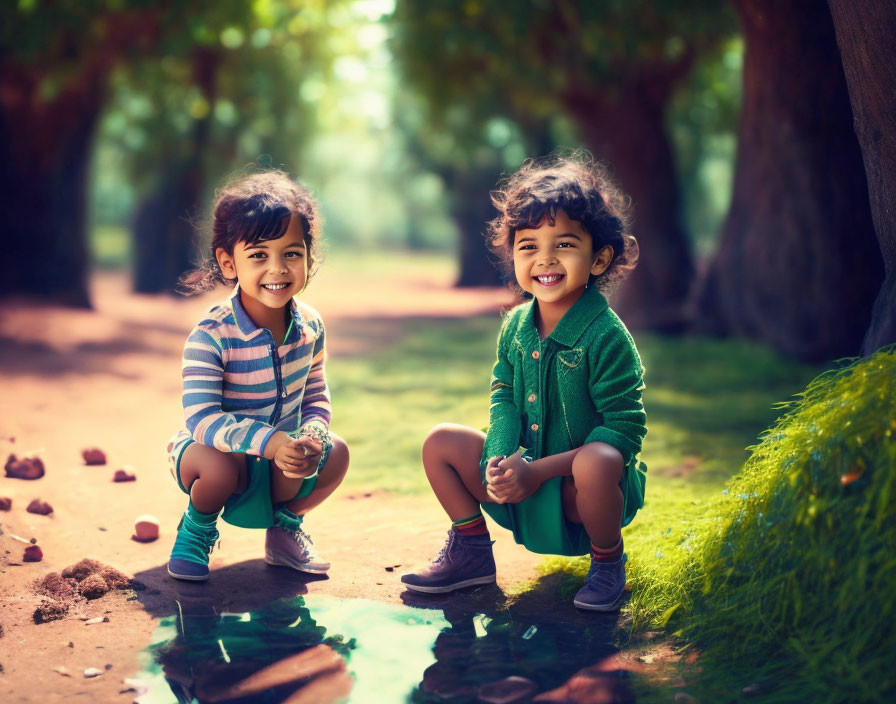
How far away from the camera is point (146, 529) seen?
12.6 ft

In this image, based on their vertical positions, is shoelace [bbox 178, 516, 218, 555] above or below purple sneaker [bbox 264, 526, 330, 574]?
above

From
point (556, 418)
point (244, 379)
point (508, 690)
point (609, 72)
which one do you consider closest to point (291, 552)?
point (244, 379)

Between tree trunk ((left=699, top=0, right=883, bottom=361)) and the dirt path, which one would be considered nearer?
the dirt path

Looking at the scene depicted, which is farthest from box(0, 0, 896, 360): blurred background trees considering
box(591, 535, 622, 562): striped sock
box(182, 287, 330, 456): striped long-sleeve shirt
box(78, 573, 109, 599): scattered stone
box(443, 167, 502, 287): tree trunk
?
box(443, 167, 502, 287): tree trunk

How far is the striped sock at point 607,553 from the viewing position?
10.3ft

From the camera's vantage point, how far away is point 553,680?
8.43ft

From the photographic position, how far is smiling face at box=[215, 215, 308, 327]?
3363 mm

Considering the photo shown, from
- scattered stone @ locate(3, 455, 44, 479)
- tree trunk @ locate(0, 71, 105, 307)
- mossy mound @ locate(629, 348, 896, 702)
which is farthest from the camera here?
tree trunk @ locate(0, 71, 105, 307)

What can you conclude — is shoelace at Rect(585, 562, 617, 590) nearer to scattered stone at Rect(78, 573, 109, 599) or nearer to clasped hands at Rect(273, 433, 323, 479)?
clasped hands at Rect(273, 433, 323, 479)

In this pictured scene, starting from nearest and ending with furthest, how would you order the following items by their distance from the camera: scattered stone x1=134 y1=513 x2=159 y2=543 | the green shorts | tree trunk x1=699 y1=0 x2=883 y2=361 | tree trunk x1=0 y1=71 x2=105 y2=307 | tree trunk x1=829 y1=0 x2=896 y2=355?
tree trunk x1=829 y1=0 x2=896 y2=355 → the green shorts → scattered stone x1=134 y1=513 x2=159 y2=543 → tree trunk x1=699 y1=0 x2=883 y2=361 → tree trunk x1=0 y1=71 x2=105 y2=307

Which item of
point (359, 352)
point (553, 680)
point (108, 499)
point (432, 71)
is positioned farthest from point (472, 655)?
point (432, 71)

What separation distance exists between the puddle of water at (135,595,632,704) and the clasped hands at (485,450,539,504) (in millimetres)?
415

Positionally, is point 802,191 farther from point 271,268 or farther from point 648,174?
point 271,268

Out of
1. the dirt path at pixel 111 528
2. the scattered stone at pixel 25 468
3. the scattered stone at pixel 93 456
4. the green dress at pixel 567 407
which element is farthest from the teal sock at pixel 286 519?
the scattered stone at pixel 93 456
